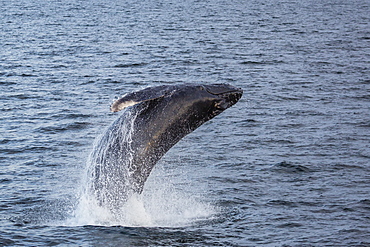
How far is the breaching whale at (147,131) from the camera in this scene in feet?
40.3

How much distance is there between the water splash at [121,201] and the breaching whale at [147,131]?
0.06 ft

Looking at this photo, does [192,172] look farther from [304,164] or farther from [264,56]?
[264,56]

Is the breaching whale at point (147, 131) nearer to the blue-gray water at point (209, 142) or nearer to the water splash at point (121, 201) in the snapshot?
the water splash at point (121, 201)

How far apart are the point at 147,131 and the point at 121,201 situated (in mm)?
1948

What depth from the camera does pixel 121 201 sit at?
13805mm

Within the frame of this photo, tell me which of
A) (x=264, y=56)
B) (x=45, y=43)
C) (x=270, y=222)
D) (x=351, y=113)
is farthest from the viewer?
(x=45, y=43)

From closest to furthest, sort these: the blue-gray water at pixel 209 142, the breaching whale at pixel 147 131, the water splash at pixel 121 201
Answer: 1. the breaching whale at pixel 147 131
2. the water splash at pixel 121 201
3. the blue-gray water at pixel 209 142

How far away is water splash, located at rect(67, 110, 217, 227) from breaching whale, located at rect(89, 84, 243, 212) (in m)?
0.02

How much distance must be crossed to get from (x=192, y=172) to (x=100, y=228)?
585cm

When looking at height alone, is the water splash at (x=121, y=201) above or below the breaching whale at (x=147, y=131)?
below

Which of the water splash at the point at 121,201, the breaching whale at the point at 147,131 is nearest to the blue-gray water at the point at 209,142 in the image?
the water splash at the point at 121,201

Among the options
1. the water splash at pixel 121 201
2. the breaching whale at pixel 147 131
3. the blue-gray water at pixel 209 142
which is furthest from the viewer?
the blue-gray water at pixel 209 142

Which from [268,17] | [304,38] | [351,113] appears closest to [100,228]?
[351,113]

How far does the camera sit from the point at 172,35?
174ft
